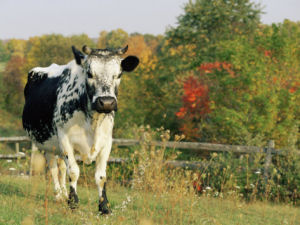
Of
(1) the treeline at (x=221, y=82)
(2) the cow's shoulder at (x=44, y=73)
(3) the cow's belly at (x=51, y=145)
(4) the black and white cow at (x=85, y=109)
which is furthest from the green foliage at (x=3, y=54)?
(4) the black and white cow at (x=85, y=109)

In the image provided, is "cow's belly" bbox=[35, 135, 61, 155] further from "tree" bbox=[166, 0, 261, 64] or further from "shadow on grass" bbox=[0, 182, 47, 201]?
"tree" bbox=[166, 0, 261, 64]

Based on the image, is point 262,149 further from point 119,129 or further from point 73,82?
point 119,129

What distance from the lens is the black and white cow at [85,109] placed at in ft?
15.5

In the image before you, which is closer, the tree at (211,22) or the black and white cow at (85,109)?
the black and white cow at (85,109)

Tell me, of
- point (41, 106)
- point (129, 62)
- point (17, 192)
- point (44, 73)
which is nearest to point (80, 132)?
point (129, 62)

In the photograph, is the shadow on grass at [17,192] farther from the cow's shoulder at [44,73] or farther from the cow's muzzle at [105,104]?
the cow's muzzle at [105,104]

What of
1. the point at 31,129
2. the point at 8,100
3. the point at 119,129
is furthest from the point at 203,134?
the point at 8,100

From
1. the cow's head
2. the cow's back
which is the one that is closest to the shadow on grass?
the cow's back

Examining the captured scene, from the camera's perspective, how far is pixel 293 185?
29.7 ft

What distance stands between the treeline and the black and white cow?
5658 mm

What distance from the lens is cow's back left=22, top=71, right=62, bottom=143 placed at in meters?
5.80

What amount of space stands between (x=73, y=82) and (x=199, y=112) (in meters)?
10.9

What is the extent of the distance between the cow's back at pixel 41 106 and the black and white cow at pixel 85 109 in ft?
A: 0.05

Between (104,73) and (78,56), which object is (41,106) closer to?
(78,56)
